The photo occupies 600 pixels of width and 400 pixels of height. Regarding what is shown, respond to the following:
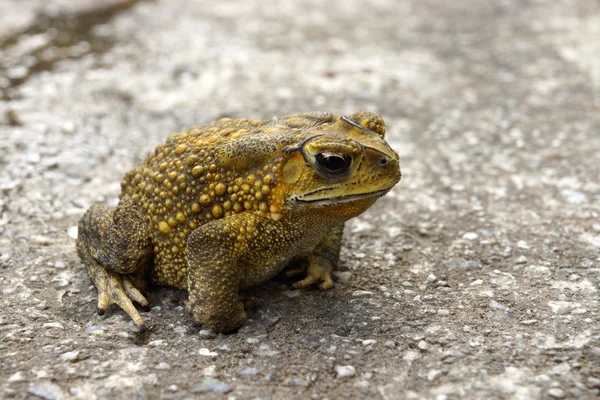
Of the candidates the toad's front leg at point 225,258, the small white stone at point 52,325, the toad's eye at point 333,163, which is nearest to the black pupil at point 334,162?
the toad's eye at point 333,163

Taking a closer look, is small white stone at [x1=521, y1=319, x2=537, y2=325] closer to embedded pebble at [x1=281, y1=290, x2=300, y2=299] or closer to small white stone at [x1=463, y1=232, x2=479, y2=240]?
small white stone at [x1=463, y1=232, x2=479, y2=240]

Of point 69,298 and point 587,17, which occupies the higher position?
point 587,17

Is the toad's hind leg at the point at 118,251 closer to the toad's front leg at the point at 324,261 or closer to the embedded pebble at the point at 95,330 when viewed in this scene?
the embedded pebble at the point at 95,330

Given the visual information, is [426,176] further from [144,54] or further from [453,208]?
[144,54]

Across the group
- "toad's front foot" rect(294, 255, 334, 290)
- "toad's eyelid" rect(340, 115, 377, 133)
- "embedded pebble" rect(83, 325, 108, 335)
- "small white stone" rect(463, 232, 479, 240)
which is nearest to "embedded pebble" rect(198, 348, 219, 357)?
"embedded pebble" rect(83, 325, 108, 335)

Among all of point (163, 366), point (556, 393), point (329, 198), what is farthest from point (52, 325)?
point (556, 393)

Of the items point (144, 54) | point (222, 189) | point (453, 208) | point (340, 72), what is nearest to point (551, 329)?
point (453, 208)

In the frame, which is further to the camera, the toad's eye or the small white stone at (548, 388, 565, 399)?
the toad's eye
